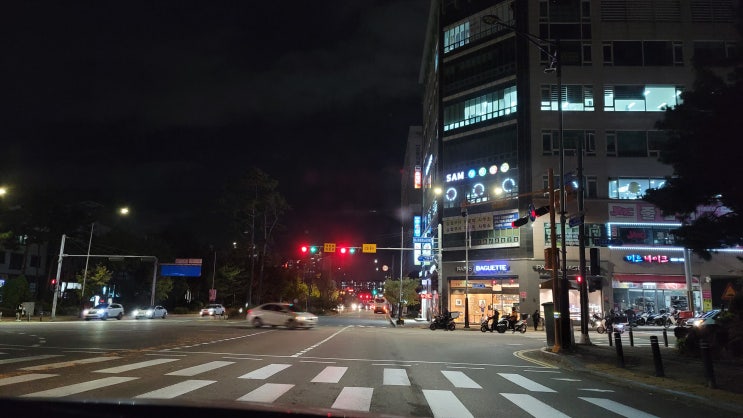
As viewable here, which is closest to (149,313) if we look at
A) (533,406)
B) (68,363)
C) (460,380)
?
(68,363)

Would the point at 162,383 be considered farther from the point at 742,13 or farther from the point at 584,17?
the point at 584,17

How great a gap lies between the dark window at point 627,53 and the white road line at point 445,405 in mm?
46625

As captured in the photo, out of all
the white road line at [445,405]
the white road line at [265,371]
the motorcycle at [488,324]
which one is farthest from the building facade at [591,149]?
the white road line at [445,405]

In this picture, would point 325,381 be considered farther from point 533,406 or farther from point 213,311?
point 213,311

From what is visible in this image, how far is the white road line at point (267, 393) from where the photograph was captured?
864cm

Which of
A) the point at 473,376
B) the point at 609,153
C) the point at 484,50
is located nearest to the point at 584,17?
the point at 484,50

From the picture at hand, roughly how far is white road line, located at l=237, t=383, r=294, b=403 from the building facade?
36204mm

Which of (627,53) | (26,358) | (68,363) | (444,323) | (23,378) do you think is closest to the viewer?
(23,378)

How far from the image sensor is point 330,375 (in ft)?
40.4

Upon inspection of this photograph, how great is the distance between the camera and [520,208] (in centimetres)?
4775

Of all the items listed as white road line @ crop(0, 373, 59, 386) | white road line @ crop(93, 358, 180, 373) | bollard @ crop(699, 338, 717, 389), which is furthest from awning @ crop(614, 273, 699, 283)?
white road line @ crop(0, 373, 59, 386)

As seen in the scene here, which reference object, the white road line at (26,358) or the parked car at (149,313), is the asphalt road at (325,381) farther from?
the parked car at (149,313)

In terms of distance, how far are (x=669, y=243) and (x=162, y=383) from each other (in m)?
46.7

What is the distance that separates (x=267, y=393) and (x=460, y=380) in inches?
192
